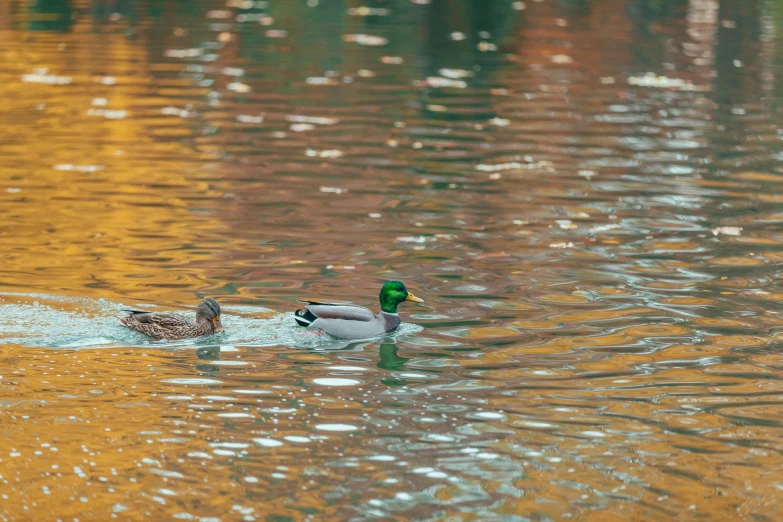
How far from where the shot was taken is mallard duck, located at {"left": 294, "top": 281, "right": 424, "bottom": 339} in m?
11.0

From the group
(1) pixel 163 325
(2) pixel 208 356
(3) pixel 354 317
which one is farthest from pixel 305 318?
(1) pixel 163 325

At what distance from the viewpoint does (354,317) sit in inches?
437

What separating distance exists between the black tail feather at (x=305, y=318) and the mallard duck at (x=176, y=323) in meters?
0.67

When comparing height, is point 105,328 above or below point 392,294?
below

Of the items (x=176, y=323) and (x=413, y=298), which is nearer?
(x=176, y=323)

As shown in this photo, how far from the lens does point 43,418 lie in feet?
29.9

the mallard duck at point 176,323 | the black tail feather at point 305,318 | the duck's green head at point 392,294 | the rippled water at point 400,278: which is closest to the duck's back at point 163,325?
the mallard duck at point 176,323

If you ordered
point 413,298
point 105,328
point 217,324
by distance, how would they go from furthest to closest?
point 413,298
point 105,328
point 217,324

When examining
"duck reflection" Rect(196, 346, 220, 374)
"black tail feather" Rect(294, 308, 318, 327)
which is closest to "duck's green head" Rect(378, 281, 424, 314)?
"black tail feather" Rect(294, 308, 318, 327)

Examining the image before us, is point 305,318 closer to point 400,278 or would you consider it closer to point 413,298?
point 413,298

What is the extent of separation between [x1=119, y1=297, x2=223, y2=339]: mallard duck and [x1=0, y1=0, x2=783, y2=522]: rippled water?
12 centimetres

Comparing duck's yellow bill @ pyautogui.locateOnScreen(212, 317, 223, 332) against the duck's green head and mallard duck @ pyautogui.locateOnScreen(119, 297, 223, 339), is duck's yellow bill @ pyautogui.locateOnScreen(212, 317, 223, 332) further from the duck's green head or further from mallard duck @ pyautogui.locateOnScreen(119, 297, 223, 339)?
the duck's green head

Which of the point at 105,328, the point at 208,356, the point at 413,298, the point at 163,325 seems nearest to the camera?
the point at 208,356

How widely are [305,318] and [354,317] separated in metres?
0.42
